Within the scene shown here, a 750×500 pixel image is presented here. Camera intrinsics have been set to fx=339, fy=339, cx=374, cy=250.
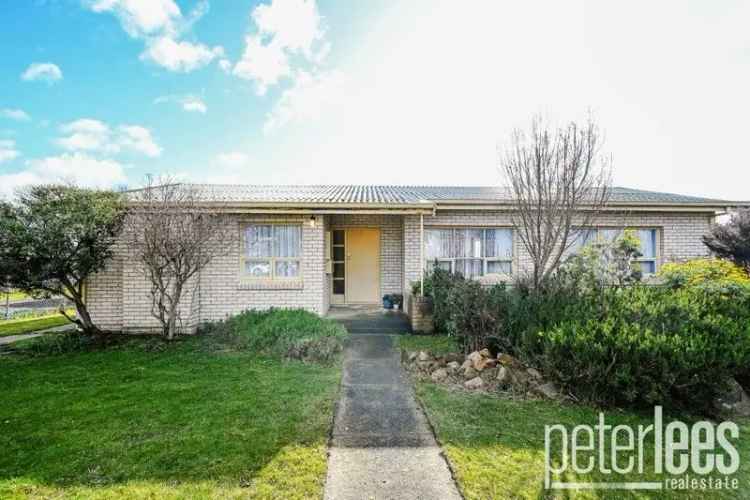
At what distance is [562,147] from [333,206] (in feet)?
16.9

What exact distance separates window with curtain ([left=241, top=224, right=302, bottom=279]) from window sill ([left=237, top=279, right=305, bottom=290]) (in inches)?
6.9

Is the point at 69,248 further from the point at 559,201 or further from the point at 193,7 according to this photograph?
the point at 559,201

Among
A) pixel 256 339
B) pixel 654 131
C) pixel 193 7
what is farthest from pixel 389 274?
pixel 193 7

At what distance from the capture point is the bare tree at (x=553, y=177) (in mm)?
5766

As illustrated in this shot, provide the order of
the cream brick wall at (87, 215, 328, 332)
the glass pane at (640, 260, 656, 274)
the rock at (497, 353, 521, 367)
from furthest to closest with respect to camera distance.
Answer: the glass pane at (640, 260, 656, 274), the cream brick wall at (87, 215, 328, 332), the rock at (497, 353, 521, 367)

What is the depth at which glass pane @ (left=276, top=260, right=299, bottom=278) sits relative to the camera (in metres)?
9.11

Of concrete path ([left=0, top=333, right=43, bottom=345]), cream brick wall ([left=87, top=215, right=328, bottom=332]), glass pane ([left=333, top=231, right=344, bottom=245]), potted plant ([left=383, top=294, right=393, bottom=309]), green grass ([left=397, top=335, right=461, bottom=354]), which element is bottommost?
concrete path ([left=0, top=333, right=43, bottom=345])

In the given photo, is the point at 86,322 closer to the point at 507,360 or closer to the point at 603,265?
the point at 507,360

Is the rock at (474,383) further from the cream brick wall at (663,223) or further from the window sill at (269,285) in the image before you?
the window sill at (269,285)

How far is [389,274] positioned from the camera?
11227 millimetres

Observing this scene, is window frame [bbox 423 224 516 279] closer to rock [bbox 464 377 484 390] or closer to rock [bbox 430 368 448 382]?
rock [bbox 430 368 448 382]

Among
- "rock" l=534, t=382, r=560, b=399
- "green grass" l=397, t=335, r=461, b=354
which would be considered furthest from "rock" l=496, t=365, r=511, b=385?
"green grass" l=397, t=335, r=461, b=354

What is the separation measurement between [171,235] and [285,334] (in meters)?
3.22

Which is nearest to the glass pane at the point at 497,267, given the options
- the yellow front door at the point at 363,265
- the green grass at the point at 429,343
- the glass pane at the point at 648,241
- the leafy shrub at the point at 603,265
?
the leafy shrub at the point at 603,265
